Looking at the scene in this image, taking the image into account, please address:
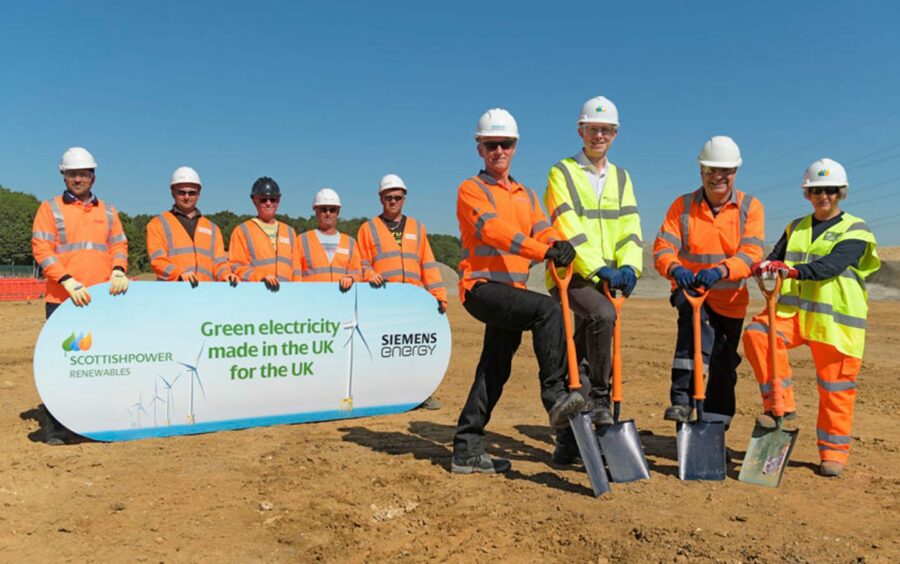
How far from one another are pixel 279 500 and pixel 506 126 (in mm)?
2819

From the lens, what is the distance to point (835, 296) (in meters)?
4.78

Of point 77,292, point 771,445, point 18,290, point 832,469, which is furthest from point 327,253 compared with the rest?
point 18,290

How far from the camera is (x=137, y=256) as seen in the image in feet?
169

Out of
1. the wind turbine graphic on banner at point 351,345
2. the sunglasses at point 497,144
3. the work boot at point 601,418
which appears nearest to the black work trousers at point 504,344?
the work boot at point 601,418

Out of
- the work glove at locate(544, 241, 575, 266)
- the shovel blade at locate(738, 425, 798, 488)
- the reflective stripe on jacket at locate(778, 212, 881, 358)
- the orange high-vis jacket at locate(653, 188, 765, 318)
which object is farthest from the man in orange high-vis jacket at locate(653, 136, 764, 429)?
the work glove at locate(544, 241, 575, 266)

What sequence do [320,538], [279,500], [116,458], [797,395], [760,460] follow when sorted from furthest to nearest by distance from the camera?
[797,395] → [116,458] → [760,460] → [279,500] → [320,538]

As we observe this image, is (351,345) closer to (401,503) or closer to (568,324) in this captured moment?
(401,503)

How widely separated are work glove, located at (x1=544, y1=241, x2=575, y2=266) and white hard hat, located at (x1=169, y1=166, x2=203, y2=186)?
4.27 meters

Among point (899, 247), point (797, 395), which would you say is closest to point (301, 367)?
point (797, 395)

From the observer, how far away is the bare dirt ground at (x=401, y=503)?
342 centimetres

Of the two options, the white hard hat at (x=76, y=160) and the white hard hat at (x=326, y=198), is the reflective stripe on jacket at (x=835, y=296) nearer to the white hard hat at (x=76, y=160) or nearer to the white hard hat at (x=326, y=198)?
the white hard hat at (x=326, y=198)

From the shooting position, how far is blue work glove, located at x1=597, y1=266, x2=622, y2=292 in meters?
4.36

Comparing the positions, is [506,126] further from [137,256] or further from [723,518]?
[137,256]

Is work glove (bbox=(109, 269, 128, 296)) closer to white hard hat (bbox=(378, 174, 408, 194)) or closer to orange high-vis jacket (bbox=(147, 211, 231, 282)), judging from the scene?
Result: orange high-vis jacket (bbox=(147, 211, 231, 282))
